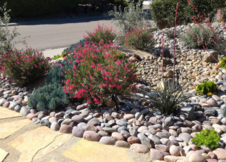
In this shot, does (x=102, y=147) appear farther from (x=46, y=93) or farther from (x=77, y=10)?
(x=77, y=10)

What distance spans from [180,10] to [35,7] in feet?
45.7

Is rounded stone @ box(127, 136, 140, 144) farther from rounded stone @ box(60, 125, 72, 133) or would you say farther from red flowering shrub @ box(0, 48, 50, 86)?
red flowering shrub @ box(0, 48, 50, 86)

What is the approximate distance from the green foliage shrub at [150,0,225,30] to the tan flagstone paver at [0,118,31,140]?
7.63m

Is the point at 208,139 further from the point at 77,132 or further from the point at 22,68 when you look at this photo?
the point at 22,68

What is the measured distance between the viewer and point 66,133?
10.6 feet

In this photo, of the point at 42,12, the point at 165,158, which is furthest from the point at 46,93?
the point at 42,12

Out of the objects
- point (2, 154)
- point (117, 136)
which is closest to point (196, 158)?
point (117, 136)

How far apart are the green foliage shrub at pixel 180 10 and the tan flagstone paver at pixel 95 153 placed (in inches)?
301

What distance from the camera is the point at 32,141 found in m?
3.00

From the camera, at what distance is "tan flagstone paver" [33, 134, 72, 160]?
2.71 meters

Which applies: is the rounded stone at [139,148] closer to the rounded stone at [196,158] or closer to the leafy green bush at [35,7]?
the rounded stone at [196,158]

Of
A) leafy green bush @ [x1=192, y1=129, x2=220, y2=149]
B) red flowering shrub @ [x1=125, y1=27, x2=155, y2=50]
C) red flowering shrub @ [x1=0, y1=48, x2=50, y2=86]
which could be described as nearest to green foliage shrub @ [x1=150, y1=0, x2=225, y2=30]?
red flowering shrub @ [x1=125, y1=27, x2=155, y2=50]

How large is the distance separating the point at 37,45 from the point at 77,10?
1329cm

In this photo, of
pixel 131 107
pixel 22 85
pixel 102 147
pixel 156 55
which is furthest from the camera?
pixel 156 55
